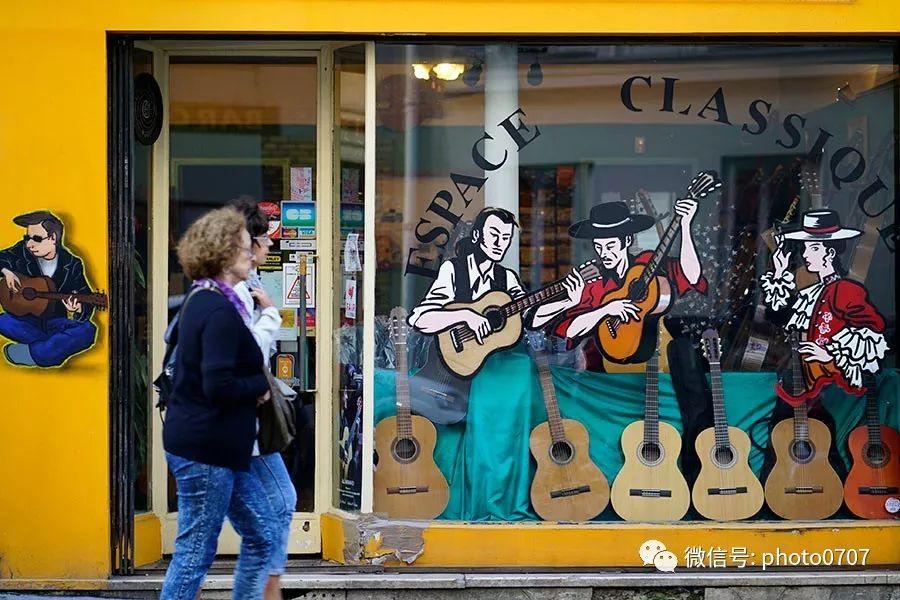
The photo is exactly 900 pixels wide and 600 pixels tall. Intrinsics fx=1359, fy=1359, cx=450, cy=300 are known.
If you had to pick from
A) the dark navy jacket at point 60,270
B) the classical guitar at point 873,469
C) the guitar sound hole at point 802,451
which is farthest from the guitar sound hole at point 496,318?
the dark navy jacket at point 60,270

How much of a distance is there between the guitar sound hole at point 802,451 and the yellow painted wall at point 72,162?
2230mm

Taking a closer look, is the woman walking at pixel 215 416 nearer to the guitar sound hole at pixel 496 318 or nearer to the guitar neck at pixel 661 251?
the guitar sound hole at pixel 496 318

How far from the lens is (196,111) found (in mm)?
7402

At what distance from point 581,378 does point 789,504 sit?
1.25 metres

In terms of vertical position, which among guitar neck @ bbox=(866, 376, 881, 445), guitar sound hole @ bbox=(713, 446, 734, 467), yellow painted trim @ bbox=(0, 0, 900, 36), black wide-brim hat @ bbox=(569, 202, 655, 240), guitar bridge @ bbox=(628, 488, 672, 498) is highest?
yellow painted trim @ bbox=(0, 0, 900, 36)

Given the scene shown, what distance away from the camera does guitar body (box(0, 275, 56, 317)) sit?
671cm

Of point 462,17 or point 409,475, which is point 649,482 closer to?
point 409,475

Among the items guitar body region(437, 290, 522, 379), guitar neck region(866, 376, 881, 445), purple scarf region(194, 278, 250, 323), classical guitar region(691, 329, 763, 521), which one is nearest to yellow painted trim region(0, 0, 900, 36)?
guitar body region(437, 290, 522, 379)

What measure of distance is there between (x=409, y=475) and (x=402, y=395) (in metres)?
0.42

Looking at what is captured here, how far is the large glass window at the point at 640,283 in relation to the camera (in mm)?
7027

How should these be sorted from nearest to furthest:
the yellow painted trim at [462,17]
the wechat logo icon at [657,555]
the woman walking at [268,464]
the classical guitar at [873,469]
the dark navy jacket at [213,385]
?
1. the dark navy jacket at [213,385]
2. the woman walking at [268,464]
3. the yellow painted trim at [462,17]
4. the wechat logo icon at [657,555]
5. the classical guitar at [873,469]

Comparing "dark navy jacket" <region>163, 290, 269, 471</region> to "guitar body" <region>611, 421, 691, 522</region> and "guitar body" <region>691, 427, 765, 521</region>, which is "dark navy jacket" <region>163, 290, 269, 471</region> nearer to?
"guitar body" <region>611, 421, 691, 522</region>

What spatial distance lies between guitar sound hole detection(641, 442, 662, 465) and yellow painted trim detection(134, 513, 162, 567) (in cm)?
258

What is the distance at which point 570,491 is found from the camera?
7055mm
